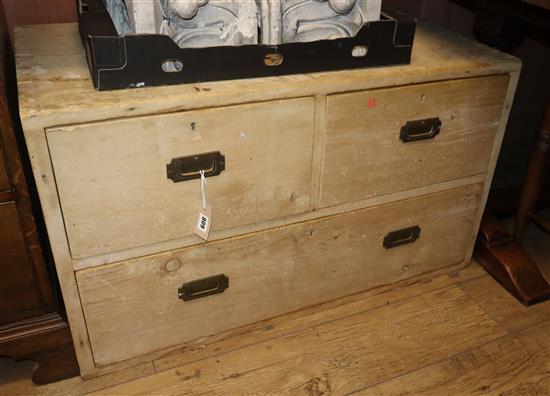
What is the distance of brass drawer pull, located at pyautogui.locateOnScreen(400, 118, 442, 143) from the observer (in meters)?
1.17

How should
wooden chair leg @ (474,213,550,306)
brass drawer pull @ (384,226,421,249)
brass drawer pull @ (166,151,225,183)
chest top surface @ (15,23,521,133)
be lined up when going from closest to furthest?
chest top surface @ (15,23,521,133) < brass drawer pull @ (166,151,225,183) < brass drawer pull @ (384,226,421,249) < wooden chair leg @ (474,213,550,306)

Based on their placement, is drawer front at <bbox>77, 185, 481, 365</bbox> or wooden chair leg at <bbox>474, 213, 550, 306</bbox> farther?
wooden chair leg at <bbox>474, 213, 550, 306</bbox>

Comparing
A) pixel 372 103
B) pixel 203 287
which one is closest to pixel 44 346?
pixel 203 287

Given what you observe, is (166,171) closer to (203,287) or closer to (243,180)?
(243,180)

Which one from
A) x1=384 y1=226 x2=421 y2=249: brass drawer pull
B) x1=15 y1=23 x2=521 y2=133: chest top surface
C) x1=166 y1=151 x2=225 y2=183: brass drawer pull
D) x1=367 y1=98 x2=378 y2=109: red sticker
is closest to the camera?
x1=15 y1=23 x2=521 y2=133: chest top surface

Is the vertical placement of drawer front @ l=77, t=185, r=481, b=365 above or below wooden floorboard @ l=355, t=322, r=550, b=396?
above

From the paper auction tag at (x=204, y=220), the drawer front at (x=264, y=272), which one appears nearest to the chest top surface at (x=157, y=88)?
the paper auction tag at (x=204, y=220)

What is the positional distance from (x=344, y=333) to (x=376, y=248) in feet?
0.75

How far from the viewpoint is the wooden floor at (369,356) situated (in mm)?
1173

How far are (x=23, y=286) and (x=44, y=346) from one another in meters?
0.15

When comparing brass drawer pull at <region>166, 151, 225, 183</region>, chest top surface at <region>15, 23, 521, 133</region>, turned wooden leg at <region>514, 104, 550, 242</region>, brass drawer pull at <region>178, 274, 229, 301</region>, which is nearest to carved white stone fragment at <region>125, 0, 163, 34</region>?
chest top surface at <region>15, 23, 521, 133</region>

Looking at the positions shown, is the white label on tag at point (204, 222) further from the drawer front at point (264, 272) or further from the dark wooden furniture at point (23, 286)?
the dark wooden furniture at point (23, 286)

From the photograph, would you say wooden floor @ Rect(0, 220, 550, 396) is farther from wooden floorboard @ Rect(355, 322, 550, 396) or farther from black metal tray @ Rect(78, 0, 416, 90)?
black metal tray @ Rect(78, 0, 416, 90)

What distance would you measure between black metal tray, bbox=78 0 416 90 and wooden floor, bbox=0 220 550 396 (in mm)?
639
